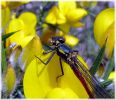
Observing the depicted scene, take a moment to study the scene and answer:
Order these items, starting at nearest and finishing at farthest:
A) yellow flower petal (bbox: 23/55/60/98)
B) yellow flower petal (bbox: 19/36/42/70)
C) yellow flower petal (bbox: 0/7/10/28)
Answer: yellow flower petal (bbox: 23/55/60/98), yellow flower petal (bbox: 19/36/42/70), yellow flower petal (bbox: 0/7/10/28)

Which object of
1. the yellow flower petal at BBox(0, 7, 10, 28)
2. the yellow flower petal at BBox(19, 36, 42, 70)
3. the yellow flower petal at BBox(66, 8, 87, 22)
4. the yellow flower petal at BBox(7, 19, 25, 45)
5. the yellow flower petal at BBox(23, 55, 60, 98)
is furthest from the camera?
the yellow flower petal at BBox(66, 8, 87, 22)

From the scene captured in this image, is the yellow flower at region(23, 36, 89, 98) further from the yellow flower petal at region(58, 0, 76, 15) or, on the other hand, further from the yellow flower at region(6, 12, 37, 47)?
the yellow flower petal at region(58, 0, 76, 15)

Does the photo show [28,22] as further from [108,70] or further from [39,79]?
[39,79]

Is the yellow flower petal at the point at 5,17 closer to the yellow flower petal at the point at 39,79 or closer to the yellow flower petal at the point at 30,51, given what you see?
the yellow flower petal at the point at 30,51

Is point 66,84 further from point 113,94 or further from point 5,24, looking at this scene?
point 5,24

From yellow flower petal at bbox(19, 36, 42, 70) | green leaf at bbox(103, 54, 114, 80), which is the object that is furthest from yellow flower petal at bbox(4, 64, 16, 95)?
green leaf at bbox(103, 54, 114, 80)

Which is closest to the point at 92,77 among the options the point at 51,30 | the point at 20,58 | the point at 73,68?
the point at 73,68

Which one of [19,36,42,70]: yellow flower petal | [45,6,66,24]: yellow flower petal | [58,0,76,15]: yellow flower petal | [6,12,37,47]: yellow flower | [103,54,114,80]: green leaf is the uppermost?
[58,0,76,15]: yellow flower petal
